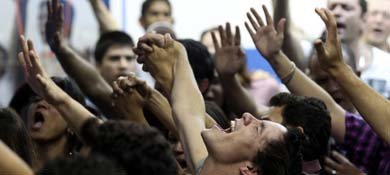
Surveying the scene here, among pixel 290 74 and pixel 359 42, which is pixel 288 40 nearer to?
pixel 359 42

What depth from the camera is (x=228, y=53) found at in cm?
604

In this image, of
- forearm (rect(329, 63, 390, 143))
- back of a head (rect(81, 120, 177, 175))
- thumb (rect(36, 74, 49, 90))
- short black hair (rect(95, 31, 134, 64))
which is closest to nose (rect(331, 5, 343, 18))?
short black hair (rect(95, 31, 134, 64))

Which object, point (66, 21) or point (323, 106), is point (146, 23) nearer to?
point (66, 21)

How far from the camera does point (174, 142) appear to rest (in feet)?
17.5

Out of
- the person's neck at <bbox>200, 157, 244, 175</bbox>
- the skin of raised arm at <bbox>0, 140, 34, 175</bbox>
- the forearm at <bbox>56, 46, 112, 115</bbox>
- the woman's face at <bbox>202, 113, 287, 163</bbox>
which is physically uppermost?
the skin of raised arm at <bbox>0, 140, 34, 175</bbox>

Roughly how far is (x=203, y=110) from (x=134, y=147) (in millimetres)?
1510

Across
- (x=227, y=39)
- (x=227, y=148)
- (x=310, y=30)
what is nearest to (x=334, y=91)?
(x=227, y=39)

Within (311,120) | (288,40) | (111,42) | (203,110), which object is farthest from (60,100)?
(111,42)

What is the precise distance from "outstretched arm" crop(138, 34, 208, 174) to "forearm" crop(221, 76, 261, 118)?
47.6 inches

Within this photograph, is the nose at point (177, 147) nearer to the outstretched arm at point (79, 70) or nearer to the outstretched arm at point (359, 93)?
the outstretched arm at point (359, 93)

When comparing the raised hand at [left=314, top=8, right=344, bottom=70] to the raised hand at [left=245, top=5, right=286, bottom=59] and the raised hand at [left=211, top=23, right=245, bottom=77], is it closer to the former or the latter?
the raised hand at [left=245, top=5, right=286, bottom=59]

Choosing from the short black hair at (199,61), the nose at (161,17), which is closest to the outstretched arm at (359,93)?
the short black hair at (199,61)

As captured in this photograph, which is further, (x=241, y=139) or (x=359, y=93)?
(x=359, y=93)

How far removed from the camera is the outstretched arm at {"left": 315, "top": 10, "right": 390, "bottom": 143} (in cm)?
468
